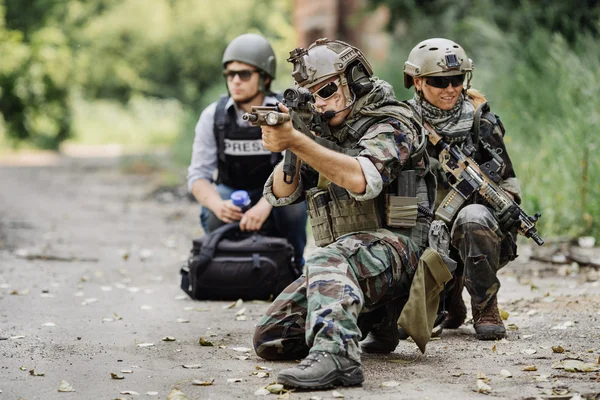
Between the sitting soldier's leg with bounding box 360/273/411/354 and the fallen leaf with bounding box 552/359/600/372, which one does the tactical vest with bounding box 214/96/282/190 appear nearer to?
the sitting soldier's leg with bounding box 360/273/411/354

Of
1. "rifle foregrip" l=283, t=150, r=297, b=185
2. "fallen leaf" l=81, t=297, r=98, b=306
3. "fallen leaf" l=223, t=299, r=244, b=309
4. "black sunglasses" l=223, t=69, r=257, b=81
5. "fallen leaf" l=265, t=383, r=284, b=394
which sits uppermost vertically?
"black sunglasses" l=223, t=69, r=257, b=81

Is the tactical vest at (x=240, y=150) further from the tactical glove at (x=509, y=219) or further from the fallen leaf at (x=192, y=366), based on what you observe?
the fallen leaf at (x=192, y=366)

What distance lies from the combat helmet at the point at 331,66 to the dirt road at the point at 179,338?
1.33 m

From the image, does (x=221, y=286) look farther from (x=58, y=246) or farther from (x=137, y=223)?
(x=137, y=223)

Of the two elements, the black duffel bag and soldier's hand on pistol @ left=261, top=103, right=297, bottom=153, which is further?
the black duffel bag

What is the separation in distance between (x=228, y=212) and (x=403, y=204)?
2365 mm

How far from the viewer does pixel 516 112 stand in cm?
1177

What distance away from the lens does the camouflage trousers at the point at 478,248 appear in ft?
17.1

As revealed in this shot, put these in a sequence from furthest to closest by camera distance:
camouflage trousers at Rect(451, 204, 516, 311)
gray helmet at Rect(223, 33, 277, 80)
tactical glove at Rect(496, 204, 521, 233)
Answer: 1. gray helmet at Rect(223, 33, 277, 80)
2. tactical glove at Rect(496, 204, 521, 233)
3. camouflage trousers at Rect(451, 204, 516, 311)

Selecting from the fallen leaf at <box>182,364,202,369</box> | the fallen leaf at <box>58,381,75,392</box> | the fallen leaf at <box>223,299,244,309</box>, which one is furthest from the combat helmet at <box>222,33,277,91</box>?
the fallen leaf at <box>58,381,75,392</box>

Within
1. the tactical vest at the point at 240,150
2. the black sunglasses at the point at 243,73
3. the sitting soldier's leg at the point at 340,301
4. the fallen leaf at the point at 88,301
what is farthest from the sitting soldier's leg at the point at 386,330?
the black sunglasses at the point at 243,73

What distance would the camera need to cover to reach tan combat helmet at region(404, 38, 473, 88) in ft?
17.9

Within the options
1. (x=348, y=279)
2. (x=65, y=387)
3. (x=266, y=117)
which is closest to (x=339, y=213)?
(x=348, y=279)

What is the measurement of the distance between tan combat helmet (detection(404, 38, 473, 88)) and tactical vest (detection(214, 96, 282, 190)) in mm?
1788
